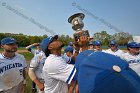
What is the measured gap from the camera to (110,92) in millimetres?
1312

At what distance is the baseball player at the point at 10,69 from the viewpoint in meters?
5.64

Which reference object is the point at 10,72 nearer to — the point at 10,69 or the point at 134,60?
the point at 10,69

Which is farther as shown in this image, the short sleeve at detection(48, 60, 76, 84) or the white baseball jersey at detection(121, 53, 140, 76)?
the white baseball jersey at detection(121, 53, 140, 76)

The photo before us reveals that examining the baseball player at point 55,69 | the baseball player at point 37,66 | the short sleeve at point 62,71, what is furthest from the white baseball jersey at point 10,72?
the short sleeve at point 62,71

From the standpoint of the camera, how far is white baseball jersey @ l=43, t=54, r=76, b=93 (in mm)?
3336

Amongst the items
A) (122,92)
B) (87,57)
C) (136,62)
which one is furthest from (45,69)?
(136,62)

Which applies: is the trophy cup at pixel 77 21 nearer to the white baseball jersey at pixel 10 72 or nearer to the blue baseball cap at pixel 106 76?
the white baseball jersey at pixel 10 72

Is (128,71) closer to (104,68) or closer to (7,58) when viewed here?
(104,68)

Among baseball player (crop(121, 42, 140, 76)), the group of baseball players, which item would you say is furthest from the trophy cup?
baseball player (crop(121, 42, 140, 76))

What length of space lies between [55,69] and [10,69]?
251cm

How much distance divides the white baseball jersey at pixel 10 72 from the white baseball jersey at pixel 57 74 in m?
2.08

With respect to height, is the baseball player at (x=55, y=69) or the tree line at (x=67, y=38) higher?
the baseball player at (x=55, y=69)

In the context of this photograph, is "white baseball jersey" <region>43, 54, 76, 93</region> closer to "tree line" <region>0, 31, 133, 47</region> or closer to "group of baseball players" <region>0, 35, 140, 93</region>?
"group of baseball players" <region>0, 35, 140, 93</region>

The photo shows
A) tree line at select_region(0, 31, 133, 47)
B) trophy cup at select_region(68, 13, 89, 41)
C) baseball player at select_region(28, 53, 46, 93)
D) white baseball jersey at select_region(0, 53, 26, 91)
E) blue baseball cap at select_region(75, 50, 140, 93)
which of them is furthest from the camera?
tree line at select_region(0, 31, 133, 47)
